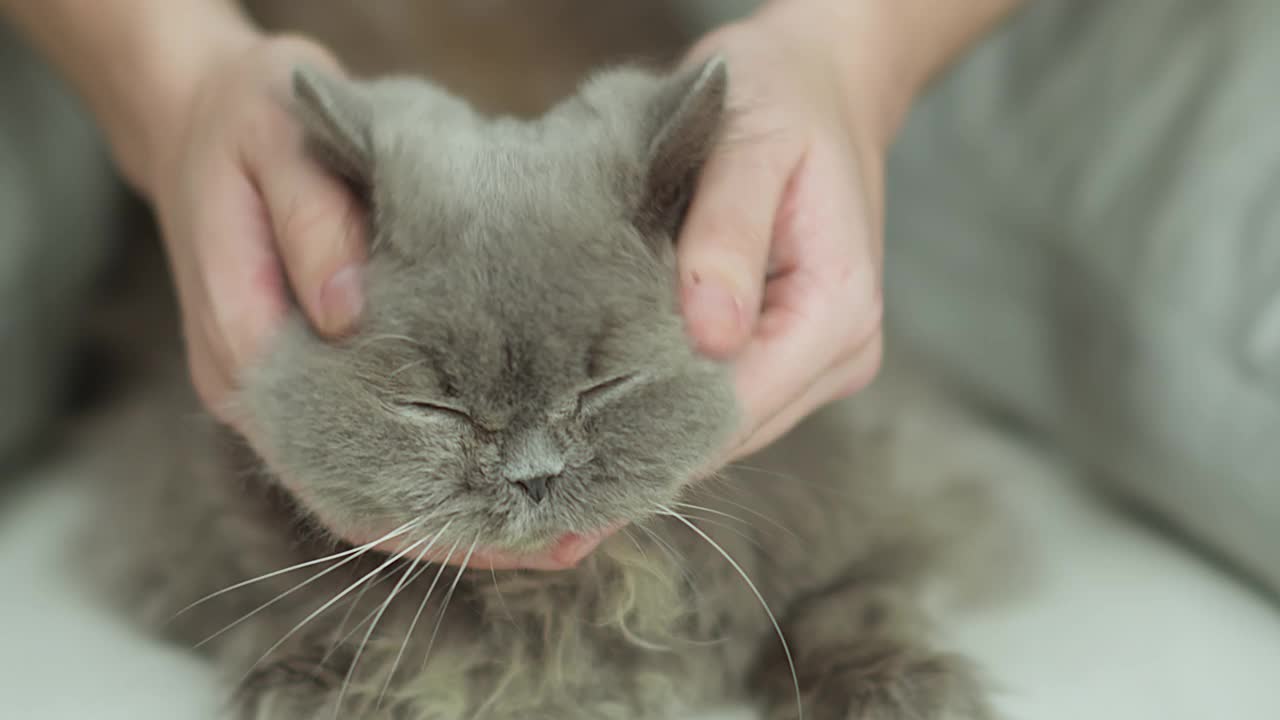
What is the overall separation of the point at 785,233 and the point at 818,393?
16 centimetres

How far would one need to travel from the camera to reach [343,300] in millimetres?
850

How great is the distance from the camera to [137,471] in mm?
1354

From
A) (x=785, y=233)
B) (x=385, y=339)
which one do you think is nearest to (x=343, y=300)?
(x=385, y=339)

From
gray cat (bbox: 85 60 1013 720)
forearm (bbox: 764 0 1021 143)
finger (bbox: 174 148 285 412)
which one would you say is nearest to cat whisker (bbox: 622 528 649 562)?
gray cat (bbox: 85 60 1013 720)

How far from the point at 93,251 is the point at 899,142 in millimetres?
1226

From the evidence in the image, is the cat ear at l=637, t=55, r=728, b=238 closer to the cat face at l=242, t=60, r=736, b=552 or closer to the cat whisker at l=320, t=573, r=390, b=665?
the cat face at l=242, t=60, r=736, b=552

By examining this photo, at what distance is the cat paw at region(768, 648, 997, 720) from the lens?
100cm

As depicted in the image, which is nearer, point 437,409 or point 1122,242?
point 437,409

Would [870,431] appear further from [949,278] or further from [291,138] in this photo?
[291,138]

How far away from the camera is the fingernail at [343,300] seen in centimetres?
85

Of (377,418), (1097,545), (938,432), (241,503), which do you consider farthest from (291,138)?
(1097,545)

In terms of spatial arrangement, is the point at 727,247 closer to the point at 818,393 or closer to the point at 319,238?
the point at 818,393

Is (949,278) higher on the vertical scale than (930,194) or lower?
lower

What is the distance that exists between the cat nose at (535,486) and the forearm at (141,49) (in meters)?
0.59
